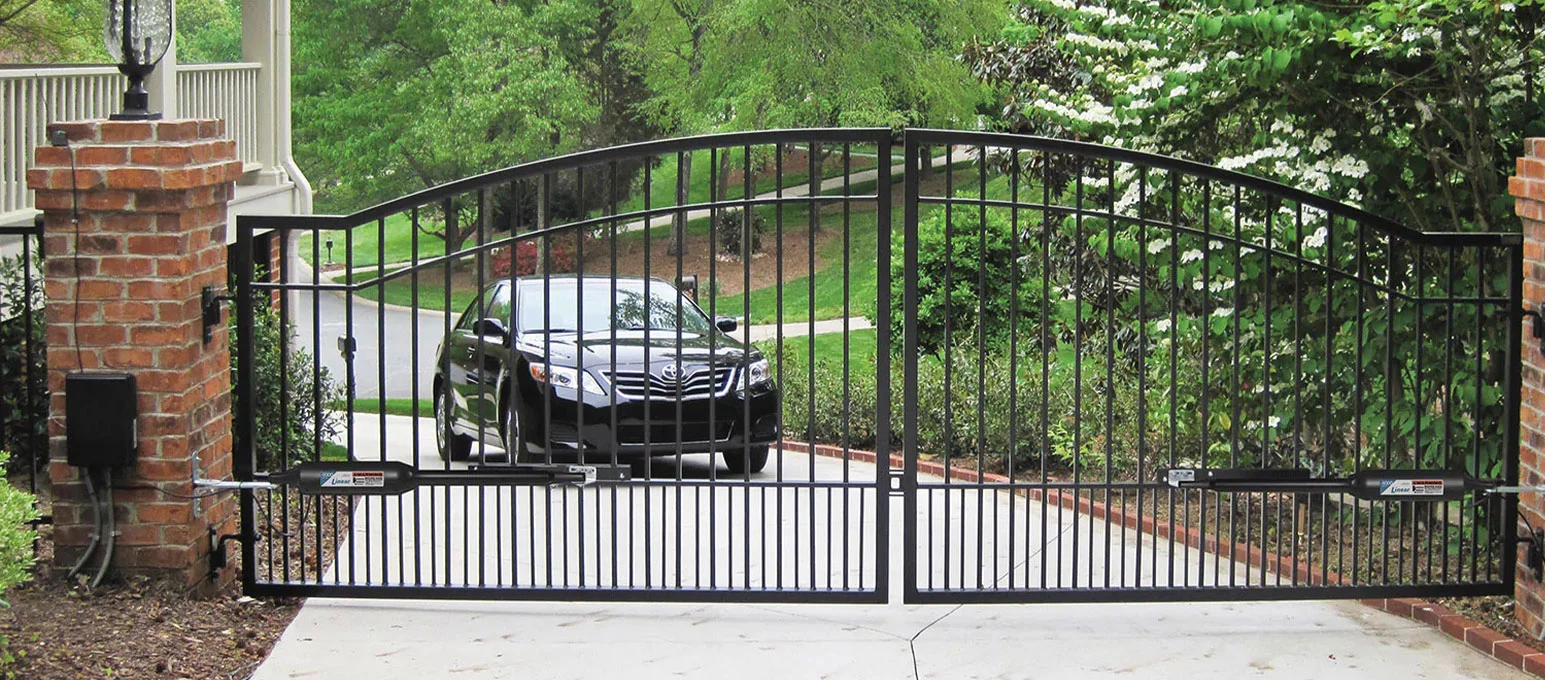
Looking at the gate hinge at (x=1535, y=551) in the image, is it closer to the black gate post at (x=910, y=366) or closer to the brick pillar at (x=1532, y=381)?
the brick pillar at (x=1532, y=381)

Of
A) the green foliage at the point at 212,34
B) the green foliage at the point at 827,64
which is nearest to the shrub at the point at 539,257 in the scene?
the green foliage at the point at 827,64

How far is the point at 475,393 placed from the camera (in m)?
10.3

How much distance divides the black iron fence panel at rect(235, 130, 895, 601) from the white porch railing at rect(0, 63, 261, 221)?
121cm

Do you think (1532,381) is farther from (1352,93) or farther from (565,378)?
(565,378)

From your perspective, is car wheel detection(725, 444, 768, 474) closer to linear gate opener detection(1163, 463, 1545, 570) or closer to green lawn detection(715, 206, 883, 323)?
linear gate opener detection(1163, 463, 1545, 570)

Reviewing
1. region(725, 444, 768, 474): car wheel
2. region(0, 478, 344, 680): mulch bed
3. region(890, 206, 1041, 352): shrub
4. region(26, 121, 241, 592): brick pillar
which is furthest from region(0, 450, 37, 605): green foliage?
region(890, 206, 1041, 352): shrub

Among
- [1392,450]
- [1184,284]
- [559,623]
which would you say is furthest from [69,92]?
[1392,450]

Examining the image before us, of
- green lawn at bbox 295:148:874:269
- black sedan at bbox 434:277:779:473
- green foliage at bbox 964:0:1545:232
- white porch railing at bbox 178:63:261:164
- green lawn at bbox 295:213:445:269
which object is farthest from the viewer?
green lawn at bbox 295:213:445:269

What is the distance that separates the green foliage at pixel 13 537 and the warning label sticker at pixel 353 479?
1.20 meters

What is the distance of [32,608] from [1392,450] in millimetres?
6123

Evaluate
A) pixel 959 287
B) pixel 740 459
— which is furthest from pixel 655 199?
pixel 740 459

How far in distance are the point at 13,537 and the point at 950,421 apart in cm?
393

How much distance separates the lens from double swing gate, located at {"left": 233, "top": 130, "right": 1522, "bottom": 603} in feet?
21.1

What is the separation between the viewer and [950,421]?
295 inches
